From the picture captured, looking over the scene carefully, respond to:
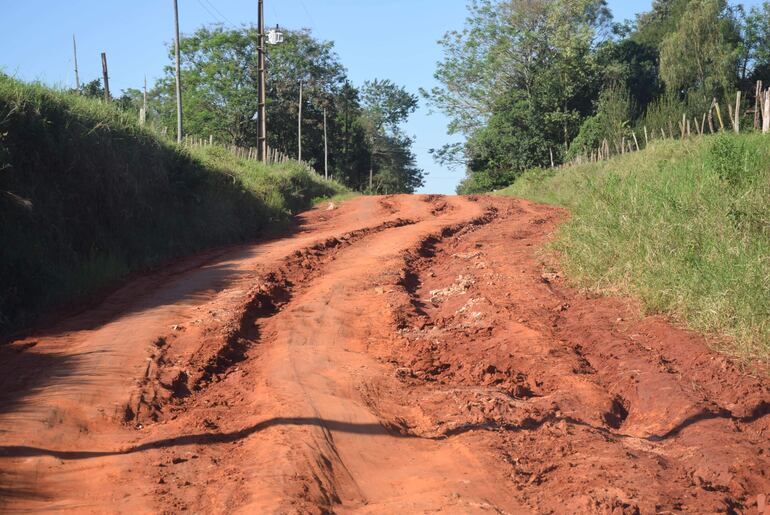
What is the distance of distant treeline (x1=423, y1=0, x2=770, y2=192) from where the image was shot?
4316cm

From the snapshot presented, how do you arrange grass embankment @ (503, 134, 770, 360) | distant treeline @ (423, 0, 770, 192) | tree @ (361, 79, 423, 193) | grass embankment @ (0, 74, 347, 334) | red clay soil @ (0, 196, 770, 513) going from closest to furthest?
red clay soil @ (0, 196, 770, 513)
grass embankment @ (503, 134, 770, 360)
grass embankment @ (0, 74, 347, 334)
distant treeline @ (423, 0, 770, 192)
tree @ (361, 79, 423, 193)

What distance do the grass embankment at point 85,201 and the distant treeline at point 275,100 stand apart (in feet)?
87.7

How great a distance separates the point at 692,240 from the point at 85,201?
875 cm

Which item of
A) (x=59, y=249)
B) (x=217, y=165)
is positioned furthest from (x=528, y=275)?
(x=217, y=165)

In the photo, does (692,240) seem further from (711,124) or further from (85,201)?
(711,124)

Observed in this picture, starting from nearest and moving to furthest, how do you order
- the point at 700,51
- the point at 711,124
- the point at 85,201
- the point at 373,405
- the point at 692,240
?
the point at 373,405 → the point at 692,240 → the point at 85,201 → the point at 711,124 → the point at 700,51

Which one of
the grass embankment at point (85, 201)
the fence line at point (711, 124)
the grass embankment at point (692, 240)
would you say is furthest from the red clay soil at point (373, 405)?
the fence line at point (711, 124)

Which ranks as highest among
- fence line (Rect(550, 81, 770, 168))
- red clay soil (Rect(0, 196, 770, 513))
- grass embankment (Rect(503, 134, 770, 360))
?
fence line (Rect(550, 81, 770, 168))

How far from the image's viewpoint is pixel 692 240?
9.18 m

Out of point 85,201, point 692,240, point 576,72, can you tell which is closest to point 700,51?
point 576,72

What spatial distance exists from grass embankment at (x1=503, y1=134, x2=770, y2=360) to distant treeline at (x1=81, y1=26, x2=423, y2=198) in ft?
110

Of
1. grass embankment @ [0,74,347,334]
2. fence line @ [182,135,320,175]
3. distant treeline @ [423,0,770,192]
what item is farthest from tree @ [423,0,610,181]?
grass embankment @ [0,74,347,334]

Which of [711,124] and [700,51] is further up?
[700,51]

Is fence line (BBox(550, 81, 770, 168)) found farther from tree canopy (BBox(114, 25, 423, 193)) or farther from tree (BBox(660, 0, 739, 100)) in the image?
tree canopy (BBox(114, 25, 423, 193))
